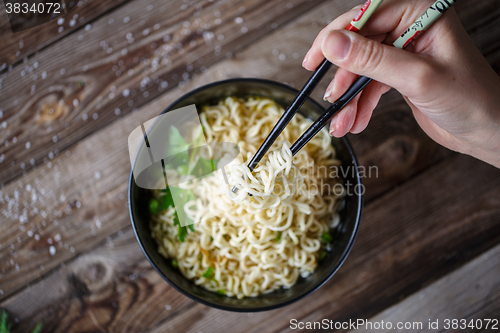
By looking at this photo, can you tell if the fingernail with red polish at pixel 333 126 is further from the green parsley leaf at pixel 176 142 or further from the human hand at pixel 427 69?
the green parsley leaf at pixel 176 142

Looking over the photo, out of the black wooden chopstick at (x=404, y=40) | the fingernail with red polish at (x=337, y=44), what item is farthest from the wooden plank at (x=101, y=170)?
the fingernail with red polish at (x=337, y=44)

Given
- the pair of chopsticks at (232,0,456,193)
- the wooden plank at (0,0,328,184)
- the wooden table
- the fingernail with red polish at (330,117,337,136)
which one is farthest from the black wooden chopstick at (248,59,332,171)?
the wooden plank at (0,0,328,184)

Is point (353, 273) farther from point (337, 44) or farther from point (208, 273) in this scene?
point (337, 44)

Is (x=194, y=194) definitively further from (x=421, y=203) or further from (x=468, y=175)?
(x=468, y=175)

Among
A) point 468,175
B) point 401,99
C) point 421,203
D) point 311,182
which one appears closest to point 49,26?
point 311,182

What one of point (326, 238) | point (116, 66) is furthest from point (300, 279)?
point (116, 66)

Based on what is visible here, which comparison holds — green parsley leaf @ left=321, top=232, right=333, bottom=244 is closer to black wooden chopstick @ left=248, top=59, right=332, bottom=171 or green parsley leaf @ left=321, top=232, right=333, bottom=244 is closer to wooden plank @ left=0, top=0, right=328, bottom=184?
black wooden chopstick @ left=248, top=59, right=332, bottom=171
